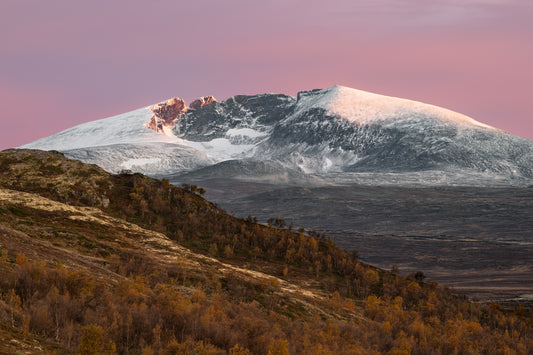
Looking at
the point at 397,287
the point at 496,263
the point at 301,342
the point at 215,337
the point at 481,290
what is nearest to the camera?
the point at 215,337

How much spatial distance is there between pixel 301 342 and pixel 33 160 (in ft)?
147

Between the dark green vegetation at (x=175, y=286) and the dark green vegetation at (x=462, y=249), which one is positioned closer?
the dark green vegetation at (x=175, y=286)

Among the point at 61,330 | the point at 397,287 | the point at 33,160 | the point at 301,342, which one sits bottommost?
the point at 397,287

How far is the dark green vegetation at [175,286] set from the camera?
72.1 feet

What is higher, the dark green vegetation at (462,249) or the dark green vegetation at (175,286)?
the dark green vegetation at (175,286)

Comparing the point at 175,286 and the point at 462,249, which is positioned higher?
the point at 175,286

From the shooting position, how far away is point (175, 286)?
3481 cm

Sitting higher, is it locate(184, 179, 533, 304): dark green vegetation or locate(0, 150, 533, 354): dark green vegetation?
locate(0, 150, 533, 354): dark green vegetation

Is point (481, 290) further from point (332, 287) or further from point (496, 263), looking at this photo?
point (332, 287)

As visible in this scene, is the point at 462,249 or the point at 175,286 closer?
the point at 175,286

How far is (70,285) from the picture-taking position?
24938 mm

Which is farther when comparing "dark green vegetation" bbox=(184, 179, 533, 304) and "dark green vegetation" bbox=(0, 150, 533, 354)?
"dark green vegetation" bbox=(184, 179, 533, 304)

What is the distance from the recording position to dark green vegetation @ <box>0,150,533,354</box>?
22.0m

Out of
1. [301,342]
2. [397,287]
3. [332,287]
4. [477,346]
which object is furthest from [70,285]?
[397,287]
